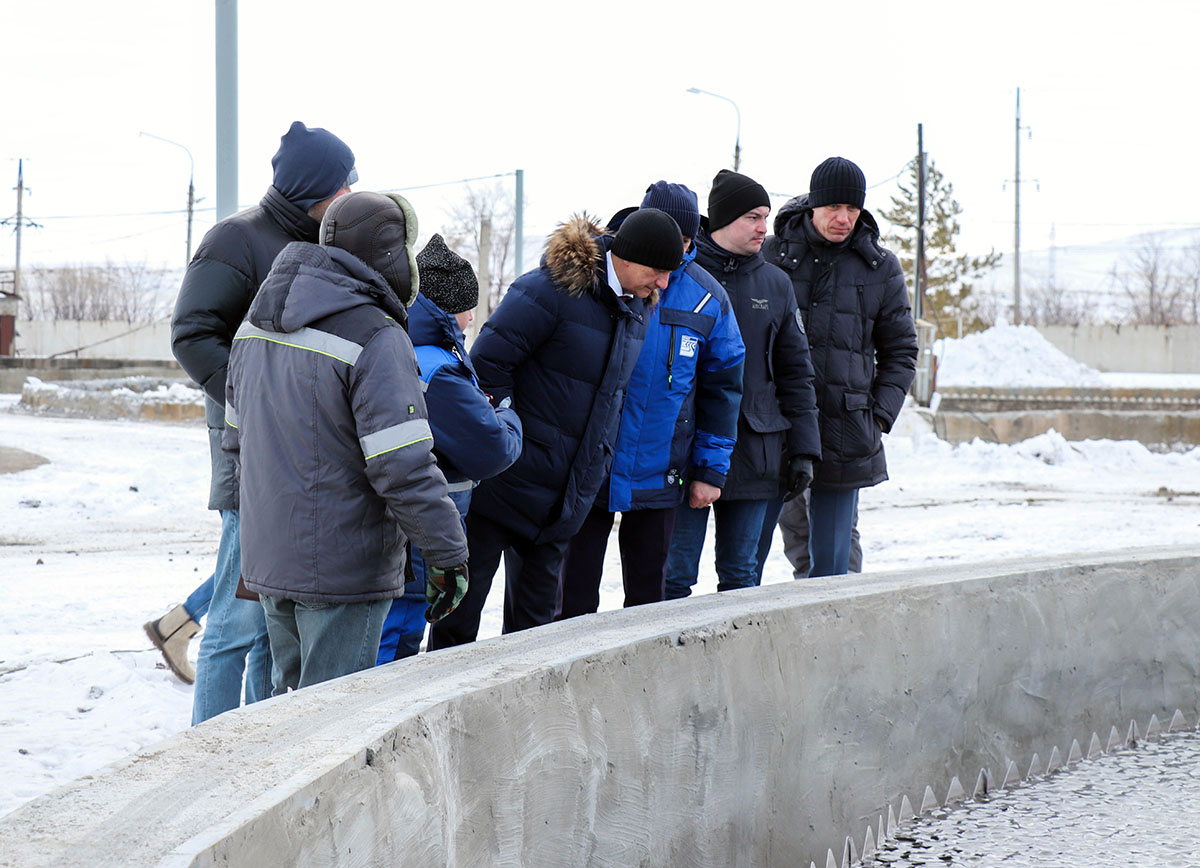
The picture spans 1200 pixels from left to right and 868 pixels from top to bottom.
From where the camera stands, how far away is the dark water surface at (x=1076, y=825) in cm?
321

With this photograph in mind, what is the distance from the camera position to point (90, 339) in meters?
67.9

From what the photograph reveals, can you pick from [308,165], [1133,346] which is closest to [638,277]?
[308,165]

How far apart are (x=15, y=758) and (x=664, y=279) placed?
103 inches

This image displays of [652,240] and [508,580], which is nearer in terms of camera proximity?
[652,240]

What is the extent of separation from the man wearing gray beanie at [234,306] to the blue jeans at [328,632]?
61 cm

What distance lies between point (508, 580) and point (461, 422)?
34.6 inches

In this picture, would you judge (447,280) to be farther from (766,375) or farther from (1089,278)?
(1089,278)

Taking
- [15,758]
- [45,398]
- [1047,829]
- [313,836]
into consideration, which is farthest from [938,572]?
[45,398]

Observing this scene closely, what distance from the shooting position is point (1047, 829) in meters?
3.42

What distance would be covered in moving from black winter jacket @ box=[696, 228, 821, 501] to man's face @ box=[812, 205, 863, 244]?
347 mm

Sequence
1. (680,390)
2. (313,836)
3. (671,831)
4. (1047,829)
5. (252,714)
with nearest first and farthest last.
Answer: (313,836), (252,714), (671,831), (1047,829), (680,390)

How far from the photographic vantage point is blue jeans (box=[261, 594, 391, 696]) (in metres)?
2.93

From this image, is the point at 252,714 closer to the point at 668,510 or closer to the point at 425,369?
A: the point at 425,369

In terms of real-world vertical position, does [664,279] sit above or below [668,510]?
above
